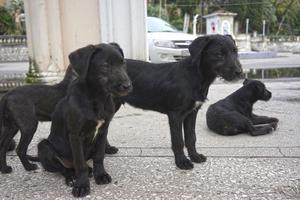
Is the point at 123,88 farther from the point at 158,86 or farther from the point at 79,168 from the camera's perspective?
the point at 158,86

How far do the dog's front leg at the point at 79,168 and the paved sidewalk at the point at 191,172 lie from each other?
0.08 m

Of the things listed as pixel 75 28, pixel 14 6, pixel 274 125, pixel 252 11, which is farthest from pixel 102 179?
pixel 252 11

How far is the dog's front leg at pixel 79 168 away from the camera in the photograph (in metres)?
3.45

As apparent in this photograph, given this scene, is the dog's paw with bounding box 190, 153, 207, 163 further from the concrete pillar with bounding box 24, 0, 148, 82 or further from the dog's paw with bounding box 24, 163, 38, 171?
the concrete pillar with bounding box 24, 0, 148, 82

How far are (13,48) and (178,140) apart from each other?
20709mm

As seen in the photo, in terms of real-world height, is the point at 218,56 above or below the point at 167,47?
above

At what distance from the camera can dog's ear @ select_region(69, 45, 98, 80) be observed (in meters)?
3.28

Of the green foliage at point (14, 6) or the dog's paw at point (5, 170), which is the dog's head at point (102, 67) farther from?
the green foliage at point (14, 6)

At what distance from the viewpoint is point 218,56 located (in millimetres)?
3848

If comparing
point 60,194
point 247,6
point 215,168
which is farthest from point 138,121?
point 247,6

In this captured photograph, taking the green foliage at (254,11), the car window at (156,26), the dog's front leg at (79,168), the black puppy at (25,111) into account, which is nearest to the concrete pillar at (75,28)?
the black puppy at (25,111)

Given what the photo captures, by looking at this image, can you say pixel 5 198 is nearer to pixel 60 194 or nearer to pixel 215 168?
pixel 60 194

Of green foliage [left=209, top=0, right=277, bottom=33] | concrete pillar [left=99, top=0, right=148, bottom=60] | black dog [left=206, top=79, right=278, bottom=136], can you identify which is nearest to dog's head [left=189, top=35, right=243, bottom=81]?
black dog [left=206, top=79, right=278, bottom=136]

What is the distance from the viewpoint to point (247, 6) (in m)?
37.8
